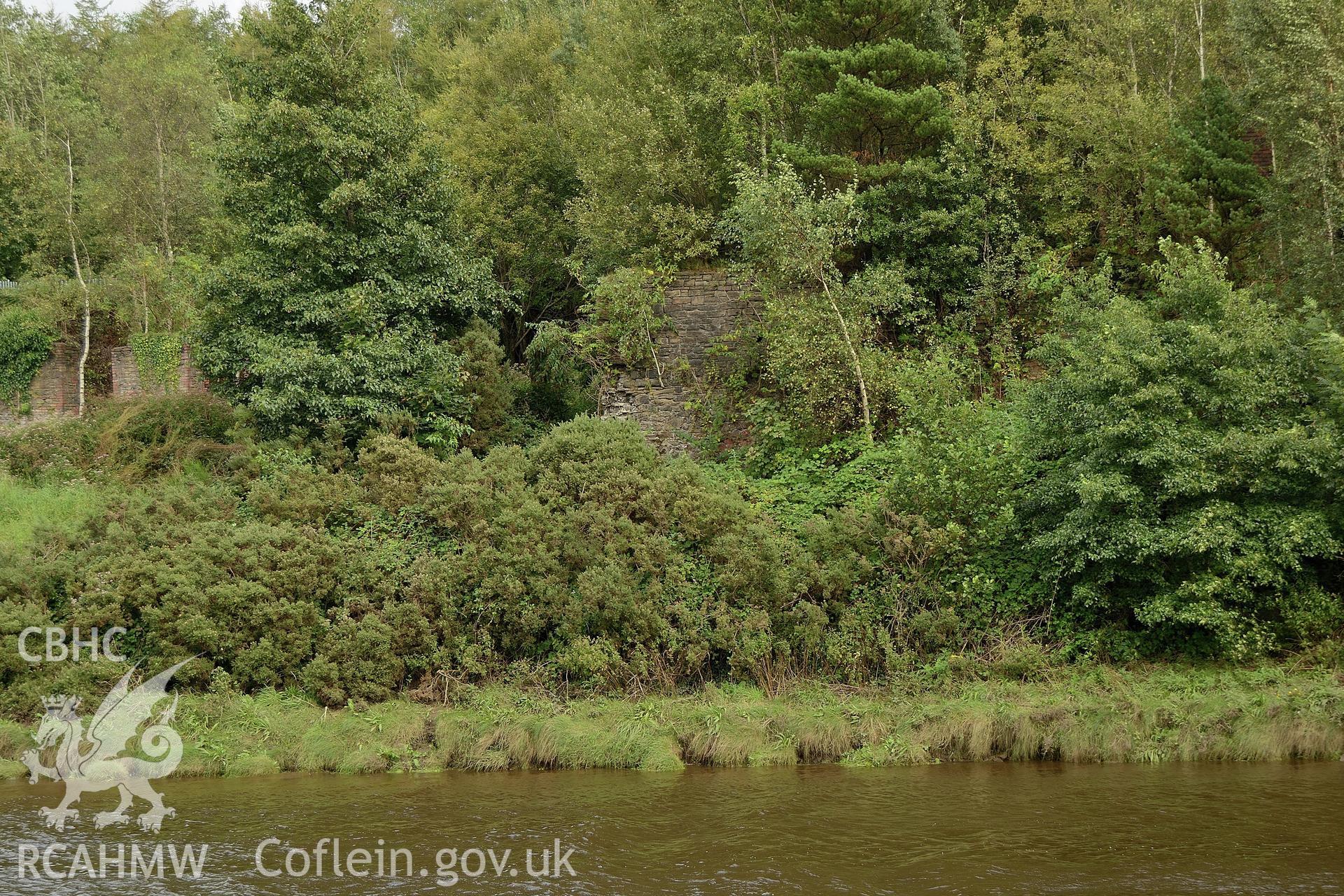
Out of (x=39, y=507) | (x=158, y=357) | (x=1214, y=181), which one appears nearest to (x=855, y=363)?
(x=1214, y=181)

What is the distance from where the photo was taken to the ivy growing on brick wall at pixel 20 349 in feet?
81.6

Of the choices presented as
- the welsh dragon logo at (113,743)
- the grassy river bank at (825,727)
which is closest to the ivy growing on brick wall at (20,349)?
the welsh dragon logo at (113,743)

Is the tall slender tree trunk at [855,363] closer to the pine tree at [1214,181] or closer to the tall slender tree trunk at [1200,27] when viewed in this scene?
the pine tree at [1214,181]

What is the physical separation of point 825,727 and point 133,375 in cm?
2084

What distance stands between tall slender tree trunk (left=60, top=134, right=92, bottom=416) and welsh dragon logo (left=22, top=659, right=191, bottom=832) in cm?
1331

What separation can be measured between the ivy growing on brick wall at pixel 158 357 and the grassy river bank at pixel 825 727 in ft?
45.0

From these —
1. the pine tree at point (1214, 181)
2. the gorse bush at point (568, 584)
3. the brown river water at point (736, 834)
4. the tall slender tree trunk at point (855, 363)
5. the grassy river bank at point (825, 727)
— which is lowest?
the brown river water at point (736, 834)

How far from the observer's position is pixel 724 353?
20156 mm

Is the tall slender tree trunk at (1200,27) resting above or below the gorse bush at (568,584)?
above

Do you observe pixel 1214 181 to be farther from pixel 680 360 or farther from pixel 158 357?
pixel 158 357

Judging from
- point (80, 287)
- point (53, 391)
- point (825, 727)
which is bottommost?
point (825, 727)

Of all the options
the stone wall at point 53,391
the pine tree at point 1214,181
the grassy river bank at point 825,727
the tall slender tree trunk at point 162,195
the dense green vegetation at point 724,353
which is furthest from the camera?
the tall slender tree trunk at point 162,195

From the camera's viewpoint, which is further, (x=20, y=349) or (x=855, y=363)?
(x=20, y=349)

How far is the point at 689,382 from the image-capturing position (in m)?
20.4
